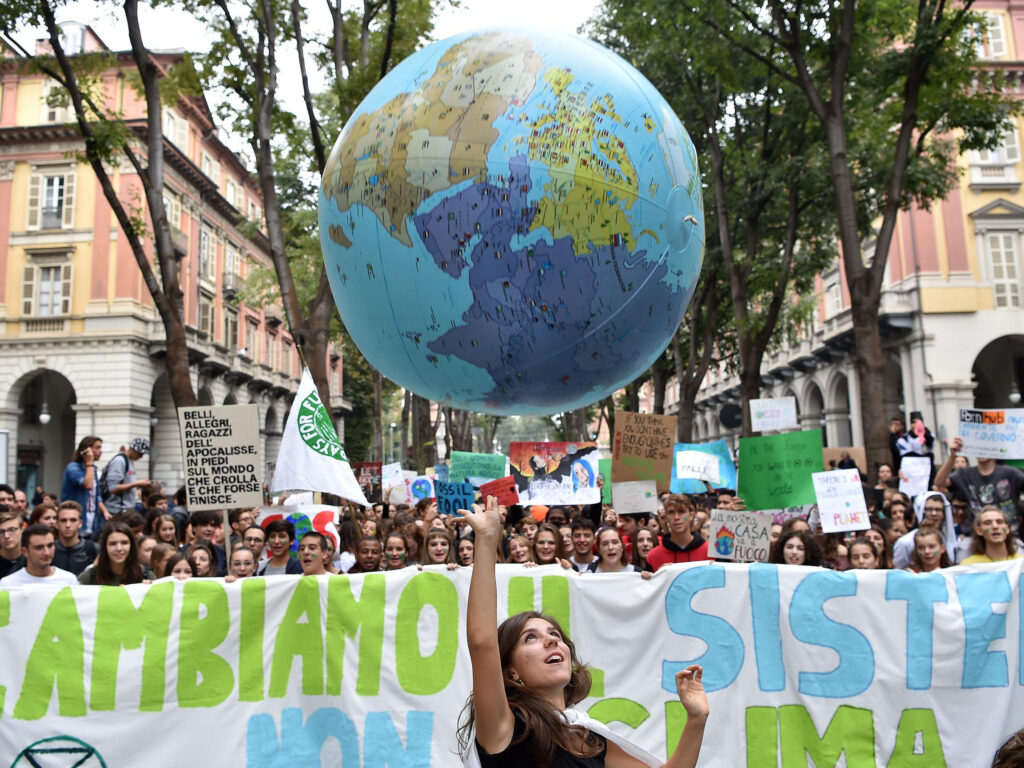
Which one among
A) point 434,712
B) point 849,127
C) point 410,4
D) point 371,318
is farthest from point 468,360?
point 849,127

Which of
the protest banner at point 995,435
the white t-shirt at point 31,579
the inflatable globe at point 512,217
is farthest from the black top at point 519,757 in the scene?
the protest banner at point 995,435

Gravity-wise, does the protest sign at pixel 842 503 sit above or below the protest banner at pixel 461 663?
above

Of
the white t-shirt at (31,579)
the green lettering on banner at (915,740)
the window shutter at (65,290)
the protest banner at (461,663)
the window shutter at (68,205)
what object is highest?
the window shutter at (68,205)

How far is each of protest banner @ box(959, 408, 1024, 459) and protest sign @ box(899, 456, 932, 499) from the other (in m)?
1.06

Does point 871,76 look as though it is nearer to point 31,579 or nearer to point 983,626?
point 983,626

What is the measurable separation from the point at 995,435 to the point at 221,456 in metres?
6.87

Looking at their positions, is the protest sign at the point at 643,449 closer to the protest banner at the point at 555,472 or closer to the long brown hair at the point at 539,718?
the protest banner at the point at 555,472

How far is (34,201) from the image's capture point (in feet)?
111

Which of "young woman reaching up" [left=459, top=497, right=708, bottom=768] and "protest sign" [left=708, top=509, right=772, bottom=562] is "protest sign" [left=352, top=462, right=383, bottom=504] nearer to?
"protest sign" [left=708, top=509, right=772, bottom=562]

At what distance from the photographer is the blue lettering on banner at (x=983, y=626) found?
538 centimetres

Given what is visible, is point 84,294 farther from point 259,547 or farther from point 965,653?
point 965,653

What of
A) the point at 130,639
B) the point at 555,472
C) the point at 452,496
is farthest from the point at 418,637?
the point at 555,472

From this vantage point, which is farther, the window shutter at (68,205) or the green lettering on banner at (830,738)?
the window shutter at (68,205)

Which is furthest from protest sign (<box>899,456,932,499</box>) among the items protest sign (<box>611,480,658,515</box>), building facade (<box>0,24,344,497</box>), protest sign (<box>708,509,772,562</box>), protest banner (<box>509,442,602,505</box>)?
building facade (<box>0,24,344,497</box>)
